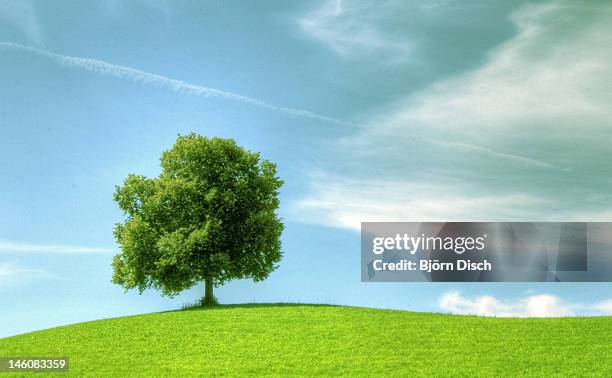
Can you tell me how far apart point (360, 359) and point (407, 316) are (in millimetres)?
7621

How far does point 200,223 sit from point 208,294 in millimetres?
4513

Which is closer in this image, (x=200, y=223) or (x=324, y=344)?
(x=324, y=344)

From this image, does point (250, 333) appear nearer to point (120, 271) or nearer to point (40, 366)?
point (40, 366)

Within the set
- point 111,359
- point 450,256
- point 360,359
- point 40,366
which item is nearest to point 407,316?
point 450,256

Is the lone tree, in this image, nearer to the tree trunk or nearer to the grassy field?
the tree trunk

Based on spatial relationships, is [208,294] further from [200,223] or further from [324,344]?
[324,344]

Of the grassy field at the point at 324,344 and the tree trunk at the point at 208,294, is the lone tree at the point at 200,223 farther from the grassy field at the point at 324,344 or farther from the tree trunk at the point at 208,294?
the grassy field at the point at 324,344

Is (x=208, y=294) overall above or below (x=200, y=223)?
below

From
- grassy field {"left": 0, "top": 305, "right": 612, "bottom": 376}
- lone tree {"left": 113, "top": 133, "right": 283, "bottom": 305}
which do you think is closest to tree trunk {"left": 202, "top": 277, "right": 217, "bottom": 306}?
lone tree {"left": 113, "top": 133, "right": 283, "bottom": 305}

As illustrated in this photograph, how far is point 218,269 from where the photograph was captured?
127 feet

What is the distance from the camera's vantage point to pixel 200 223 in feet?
128

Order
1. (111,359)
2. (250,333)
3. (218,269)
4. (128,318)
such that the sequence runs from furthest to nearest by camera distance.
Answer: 1. (218,269)
2. (128,318)
3. (250,333)
4. (111,359)

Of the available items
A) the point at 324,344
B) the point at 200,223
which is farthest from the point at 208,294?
the point at 324,344

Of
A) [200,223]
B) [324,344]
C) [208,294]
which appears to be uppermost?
[200,223]
